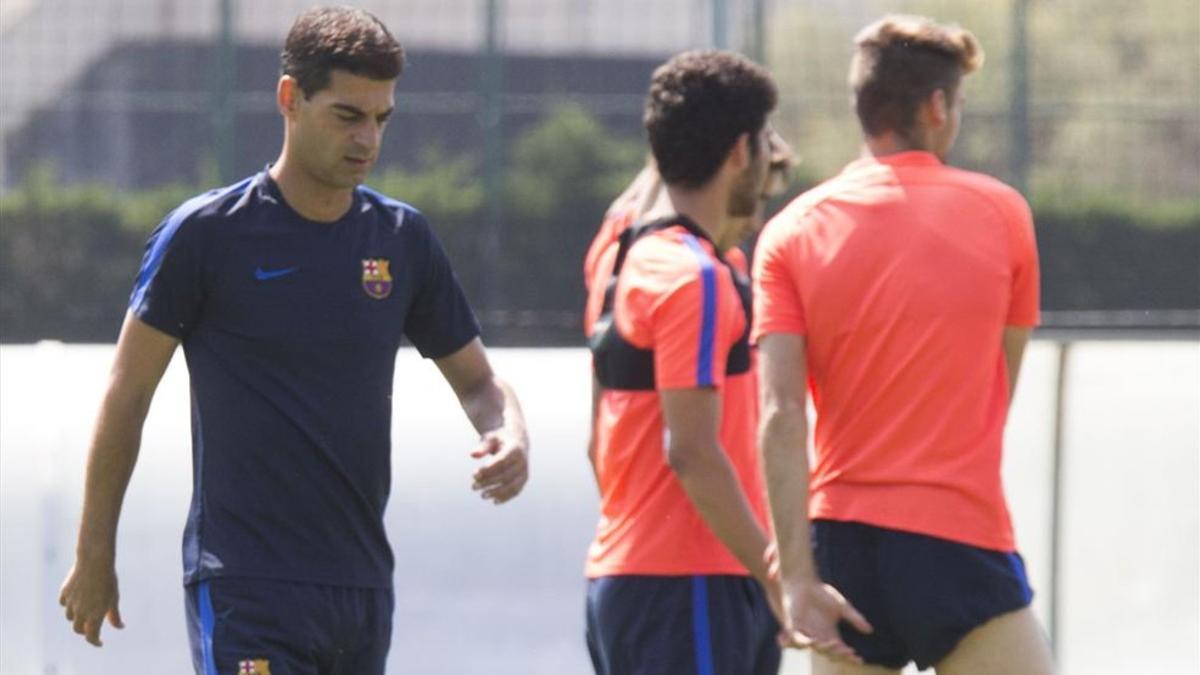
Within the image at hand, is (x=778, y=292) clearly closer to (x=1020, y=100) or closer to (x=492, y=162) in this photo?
(x=492, y=162)

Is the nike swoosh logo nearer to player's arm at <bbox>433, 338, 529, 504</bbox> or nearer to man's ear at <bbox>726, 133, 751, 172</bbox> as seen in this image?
player's arm at <bbox>433, 338, 529, 504</bbox>

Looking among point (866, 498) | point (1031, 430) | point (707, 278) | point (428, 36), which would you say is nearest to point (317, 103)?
point (707, 278)

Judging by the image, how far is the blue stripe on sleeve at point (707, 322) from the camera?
3.78 metres

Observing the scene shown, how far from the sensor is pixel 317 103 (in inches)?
146

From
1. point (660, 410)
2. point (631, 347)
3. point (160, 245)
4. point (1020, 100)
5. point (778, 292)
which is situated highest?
point (160, 245)

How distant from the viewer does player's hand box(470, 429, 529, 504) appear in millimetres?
3615

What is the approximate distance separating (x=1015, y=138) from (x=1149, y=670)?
8789mm

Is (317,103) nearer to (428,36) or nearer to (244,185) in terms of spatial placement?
(244,185)

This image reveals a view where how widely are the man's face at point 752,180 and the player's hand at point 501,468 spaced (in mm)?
688

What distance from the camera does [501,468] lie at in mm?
3641

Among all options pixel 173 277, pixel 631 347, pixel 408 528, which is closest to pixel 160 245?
pixel 173 277

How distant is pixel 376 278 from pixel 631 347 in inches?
20.3

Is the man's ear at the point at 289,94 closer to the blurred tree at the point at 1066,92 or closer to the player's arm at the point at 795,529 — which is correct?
the player's arm at the point at 795,529

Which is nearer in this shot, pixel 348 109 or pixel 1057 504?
pixel 348 109
